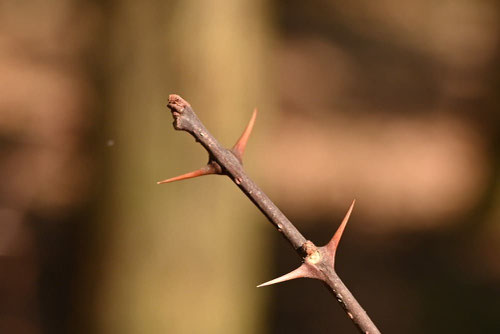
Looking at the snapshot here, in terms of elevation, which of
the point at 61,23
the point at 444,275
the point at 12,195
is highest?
the point at 61,23

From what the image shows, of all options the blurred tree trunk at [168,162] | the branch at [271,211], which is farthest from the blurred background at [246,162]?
the branch at [271,211]

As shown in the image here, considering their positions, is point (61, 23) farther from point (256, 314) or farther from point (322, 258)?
point (322, 258)

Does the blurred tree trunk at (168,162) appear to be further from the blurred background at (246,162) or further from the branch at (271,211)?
the branch at (271,211)

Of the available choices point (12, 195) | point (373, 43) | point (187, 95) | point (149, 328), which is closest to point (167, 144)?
point (187, 95)

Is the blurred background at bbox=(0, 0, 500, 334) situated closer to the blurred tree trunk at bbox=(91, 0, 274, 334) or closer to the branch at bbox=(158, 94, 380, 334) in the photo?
the blurred tree trunk at bbox=(91, 0, 274, 334)

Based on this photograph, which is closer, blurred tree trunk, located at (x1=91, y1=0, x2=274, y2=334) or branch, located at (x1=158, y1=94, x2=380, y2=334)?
branch, located at (x1=158, y1=94, x2=380, y2=334)

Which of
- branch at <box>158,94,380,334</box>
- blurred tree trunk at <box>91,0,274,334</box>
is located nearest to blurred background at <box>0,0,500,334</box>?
blurred tree trunk at <box>91,0,274,334</box>
